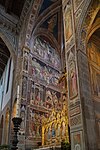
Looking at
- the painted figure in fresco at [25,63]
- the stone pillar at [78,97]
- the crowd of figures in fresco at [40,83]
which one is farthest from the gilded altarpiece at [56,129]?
the painted figure in fresco at [25,63]

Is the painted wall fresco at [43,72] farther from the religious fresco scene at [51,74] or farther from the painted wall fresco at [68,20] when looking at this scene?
the painted wall fresco at [68,20]

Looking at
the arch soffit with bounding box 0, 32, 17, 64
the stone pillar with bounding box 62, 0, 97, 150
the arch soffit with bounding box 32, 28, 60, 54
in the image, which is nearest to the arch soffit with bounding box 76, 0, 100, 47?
the stone pillar with bounding box 62, 0, 97, 150

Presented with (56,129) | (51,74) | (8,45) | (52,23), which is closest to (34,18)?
(52,23)

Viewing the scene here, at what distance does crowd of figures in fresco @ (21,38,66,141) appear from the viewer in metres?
11.4

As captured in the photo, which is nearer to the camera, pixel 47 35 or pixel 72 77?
pixel 72 77

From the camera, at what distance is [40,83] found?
42.9 ft

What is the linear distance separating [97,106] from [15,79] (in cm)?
818

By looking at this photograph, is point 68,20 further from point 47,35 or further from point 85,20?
point 47,35

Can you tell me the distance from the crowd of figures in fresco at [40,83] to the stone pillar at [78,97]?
420cm

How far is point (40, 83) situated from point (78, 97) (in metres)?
7.91

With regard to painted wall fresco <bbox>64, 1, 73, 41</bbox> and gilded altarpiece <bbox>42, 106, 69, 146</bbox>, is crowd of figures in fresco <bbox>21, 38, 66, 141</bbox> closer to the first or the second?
gilded altarpiece <bbox>42, 106, 69, 146</bbox>

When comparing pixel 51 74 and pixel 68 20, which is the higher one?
pixel 51 74

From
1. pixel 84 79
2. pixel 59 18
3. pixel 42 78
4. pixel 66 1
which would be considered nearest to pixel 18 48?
pixel 42 78

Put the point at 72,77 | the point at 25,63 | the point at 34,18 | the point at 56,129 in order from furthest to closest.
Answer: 1. the point at 34,18
2. the point at 25,63
3. the point at 56,129
4. the point at 72,77
